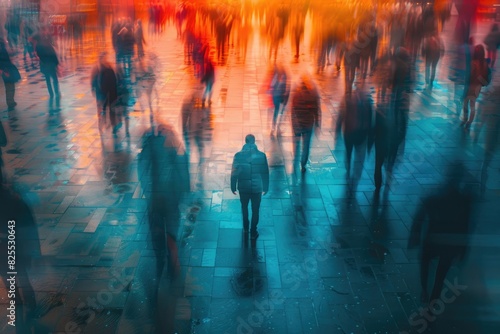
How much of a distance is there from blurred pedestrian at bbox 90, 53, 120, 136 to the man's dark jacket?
4.65 m

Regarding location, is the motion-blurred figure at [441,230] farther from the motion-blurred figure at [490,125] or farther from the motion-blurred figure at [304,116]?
the motion-blurred figure at [304,116]

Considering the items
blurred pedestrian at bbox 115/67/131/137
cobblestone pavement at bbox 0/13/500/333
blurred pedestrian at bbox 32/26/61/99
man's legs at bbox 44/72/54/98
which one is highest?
blurred pedestrian at bbox 32/26/61/99

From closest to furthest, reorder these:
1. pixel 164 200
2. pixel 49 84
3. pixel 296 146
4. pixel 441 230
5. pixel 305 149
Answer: pixel 441 230, pixel 164 200, pixel 305 149, pixel 296 146, pixel 49 84

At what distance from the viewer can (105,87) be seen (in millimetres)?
9164

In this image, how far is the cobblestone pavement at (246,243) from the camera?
175 inches

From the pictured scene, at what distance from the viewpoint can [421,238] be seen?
16.3 feet

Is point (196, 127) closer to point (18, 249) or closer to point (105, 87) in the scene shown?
point (105, 87)

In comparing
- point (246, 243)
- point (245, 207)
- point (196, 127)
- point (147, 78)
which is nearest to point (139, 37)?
point (147, 78)

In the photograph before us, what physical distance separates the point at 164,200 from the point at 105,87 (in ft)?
13.7

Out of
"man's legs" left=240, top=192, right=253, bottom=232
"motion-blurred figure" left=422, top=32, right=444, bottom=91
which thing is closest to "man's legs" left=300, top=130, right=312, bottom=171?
"man's legs" left=240, top=192, right=253, bottom=232

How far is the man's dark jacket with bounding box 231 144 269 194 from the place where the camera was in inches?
221

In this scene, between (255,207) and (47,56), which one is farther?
(47,56)

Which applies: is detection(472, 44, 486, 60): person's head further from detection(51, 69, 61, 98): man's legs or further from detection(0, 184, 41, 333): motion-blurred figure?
detection(51, 69, 61, 98): man's legs

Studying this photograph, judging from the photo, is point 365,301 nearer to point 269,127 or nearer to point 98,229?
point 98,229
